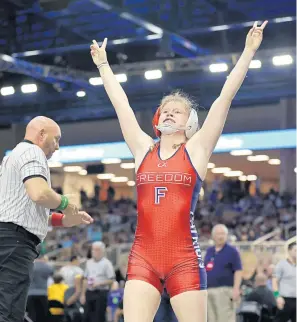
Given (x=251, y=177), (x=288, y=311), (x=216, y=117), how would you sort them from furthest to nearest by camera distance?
(x=251, y=177) < (x=288, y=311) < (x=216, y=117)

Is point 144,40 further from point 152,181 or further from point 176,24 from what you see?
point 152,181

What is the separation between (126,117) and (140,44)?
15499 mm

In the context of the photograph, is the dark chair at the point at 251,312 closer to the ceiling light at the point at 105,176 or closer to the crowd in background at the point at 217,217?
the crowd in background at the point at 217,217

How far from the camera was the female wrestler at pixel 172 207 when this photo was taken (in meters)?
4.03

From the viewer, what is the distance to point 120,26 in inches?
706

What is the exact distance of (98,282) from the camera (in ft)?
40.3

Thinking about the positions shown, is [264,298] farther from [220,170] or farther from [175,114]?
[220,170]

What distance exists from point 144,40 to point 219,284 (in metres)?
10.2

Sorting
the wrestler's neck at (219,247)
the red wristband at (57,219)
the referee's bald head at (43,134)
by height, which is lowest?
the red wristband at (57,219)

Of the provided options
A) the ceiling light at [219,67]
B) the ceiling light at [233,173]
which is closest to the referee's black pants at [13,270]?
the ceiling light at [219,67]

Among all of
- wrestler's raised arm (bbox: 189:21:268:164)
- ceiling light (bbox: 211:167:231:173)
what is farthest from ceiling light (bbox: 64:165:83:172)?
wrestler's raised arm (bbox: 189:21:268:164)

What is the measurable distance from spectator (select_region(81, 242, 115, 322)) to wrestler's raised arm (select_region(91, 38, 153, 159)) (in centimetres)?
777

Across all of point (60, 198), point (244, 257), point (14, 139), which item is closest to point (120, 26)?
point (244, 257)

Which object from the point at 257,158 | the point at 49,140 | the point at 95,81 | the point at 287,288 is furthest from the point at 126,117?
the point at 257,158
